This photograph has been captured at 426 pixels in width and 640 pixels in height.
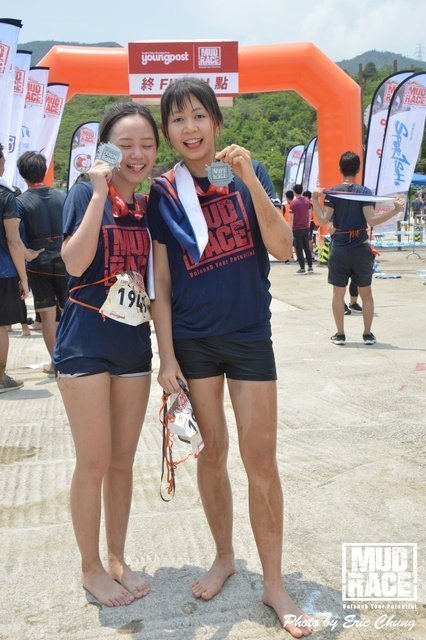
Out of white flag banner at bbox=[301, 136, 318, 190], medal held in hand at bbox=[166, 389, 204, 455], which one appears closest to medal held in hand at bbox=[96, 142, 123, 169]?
medal held in hand at bbox=[166, 389, 204, 455]

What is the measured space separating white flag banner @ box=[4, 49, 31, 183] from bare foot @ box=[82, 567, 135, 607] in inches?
326

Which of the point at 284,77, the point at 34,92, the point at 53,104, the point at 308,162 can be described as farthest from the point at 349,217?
the point at 308,162

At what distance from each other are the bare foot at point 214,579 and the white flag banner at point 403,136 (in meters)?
12.8

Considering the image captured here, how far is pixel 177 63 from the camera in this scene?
50.1ft

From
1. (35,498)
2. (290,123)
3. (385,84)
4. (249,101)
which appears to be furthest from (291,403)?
(249,101)

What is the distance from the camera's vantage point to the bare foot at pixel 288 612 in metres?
2.39

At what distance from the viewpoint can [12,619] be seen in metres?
2.51

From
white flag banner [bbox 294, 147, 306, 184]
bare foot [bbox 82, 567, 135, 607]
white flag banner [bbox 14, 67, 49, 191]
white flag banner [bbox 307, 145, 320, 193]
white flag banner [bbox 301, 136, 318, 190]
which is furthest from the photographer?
white flag banner [bbox 294, 147, 306, 184]

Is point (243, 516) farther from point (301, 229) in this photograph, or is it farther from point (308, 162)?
point (308, 162)

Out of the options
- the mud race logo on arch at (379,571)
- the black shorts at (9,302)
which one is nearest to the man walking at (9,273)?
the black shorts at (9,302)

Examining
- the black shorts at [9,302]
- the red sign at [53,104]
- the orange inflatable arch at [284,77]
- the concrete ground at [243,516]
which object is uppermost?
the orange inflatable arch at [284,77]

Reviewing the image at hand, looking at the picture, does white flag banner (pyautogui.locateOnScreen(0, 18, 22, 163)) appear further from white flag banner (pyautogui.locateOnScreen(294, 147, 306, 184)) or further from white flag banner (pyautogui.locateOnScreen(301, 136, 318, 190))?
white flag banner (pyautogui.locateOnScreen(294, 147, 306, 184))

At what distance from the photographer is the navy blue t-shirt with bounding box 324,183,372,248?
A: 7.29 meters

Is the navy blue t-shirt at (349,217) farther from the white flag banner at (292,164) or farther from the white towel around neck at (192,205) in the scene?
the white flag banner at (292,164)
